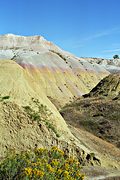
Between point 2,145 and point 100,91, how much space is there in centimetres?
3355

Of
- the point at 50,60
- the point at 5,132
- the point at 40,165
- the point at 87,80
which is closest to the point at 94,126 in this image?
the point at 5,132

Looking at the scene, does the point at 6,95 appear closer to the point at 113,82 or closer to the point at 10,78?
the point at 10,78

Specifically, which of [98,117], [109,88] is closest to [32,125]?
[98,117]

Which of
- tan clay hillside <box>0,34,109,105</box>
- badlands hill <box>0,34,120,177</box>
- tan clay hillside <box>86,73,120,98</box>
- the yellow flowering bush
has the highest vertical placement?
tan clay hillside <box>0,34,109,105</box>

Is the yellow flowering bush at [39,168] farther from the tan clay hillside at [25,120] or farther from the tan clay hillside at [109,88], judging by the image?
the tan clay hillside at [109,88]

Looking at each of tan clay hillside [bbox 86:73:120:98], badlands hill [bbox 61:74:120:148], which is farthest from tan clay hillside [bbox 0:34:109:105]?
badlands hill [bbox 61:74:120:148]

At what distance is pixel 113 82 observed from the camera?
53.3 metres

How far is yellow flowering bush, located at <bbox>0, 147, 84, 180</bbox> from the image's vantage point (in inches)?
415

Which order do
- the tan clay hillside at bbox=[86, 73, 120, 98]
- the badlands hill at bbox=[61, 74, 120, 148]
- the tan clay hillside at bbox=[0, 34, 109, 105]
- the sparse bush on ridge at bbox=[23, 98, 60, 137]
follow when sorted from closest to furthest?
1. the sparse bush on ridge at bbox=[23, 98, 60, 137]
2. the badlands hill at bbox=[61, 74, 120, 148]
3. the tan clay hillside at bbox=[86, 73, 120, 98]
4. the tan clay hillside at bbox=[0, 34, 109, 105]

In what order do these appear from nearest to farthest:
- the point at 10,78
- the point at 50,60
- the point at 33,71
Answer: the point at 10,78
the point at 33,71
the point at 50,60

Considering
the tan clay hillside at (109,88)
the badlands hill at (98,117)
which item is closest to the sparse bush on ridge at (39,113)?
the badlands hill at (98,117)

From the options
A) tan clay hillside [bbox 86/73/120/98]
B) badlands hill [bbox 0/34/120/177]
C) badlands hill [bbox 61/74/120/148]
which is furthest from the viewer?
tan clay hillside [bbox 86/73/120/98]

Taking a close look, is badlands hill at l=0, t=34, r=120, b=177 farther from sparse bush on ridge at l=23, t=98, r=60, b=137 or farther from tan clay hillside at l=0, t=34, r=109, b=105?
tan clay hillside at l=0, t=34, r=109, b=105

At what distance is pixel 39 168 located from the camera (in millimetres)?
11023
